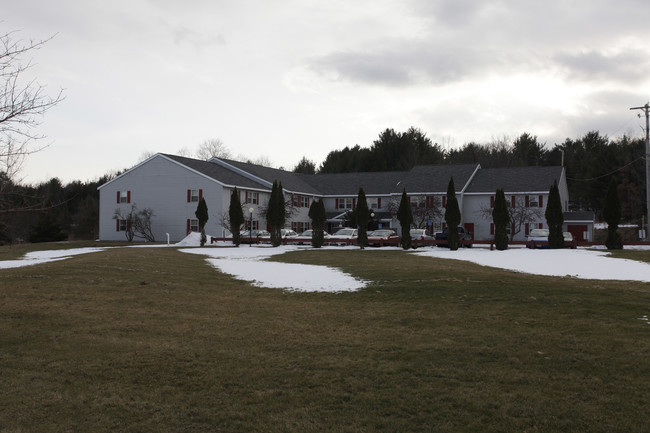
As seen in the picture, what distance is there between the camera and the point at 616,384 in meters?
5.98

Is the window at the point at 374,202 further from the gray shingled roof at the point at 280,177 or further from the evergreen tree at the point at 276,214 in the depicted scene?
the evergreen tree at the point at 276,214

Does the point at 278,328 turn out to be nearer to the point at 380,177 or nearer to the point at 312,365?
the point at 312,365

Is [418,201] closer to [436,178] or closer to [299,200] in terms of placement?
[436,178]

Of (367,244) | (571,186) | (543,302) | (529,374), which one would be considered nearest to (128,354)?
(529,374)

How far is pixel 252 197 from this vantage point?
51281mm

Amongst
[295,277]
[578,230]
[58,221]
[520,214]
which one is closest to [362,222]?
[295,277]

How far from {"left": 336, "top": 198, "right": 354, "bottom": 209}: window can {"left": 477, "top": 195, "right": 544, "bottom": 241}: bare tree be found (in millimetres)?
15365

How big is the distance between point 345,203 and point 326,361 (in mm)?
54052

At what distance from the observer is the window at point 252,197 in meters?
50.6

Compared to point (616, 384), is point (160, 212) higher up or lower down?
higher up

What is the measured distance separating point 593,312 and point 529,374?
14.8ft

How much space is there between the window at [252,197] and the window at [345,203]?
41.5ft

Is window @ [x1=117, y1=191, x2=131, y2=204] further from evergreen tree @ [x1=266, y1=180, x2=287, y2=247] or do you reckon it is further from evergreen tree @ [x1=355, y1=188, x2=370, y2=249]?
evergreen tree @ [x1=355, y1=188, x2=370, y2=249]

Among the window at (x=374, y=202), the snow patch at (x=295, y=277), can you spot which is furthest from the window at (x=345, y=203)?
the snow patch at (x=295, y=277)
